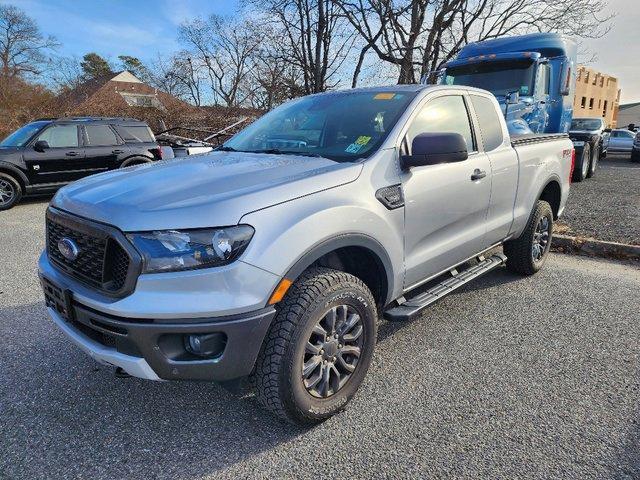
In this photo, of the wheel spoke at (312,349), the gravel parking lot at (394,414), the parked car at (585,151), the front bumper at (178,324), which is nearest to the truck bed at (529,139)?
the gravel parking lot at (394,414)

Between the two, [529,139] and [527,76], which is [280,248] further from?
[527,76]

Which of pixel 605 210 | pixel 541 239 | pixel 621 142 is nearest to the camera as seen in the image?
pixel 541 239

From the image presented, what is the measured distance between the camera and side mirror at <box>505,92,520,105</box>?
8391 millimetres

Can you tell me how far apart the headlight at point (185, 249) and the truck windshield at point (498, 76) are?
8528mm

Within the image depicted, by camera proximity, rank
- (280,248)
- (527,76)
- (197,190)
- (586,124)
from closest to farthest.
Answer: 1. (280,248)
2. (197,190)
3. (527,76)
4. (586,124)

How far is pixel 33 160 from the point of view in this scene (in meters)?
8.99

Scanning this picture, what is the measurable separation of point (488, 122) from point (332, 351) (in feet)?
8.41

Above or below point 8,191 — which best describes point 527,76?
above

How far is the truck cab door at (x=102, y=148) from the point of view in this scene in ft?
31.7

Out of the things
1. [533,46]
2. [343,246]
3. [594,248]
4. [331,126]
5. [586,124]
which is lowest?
[594,248]

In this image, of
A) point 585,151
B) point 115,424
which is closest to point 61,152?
point 115,424

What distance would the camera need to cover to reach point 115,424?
7.98ft

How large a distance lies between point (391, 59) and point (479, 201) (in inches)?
818

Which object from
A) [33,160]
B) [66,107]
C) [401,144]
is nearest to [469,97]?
[401,144]
